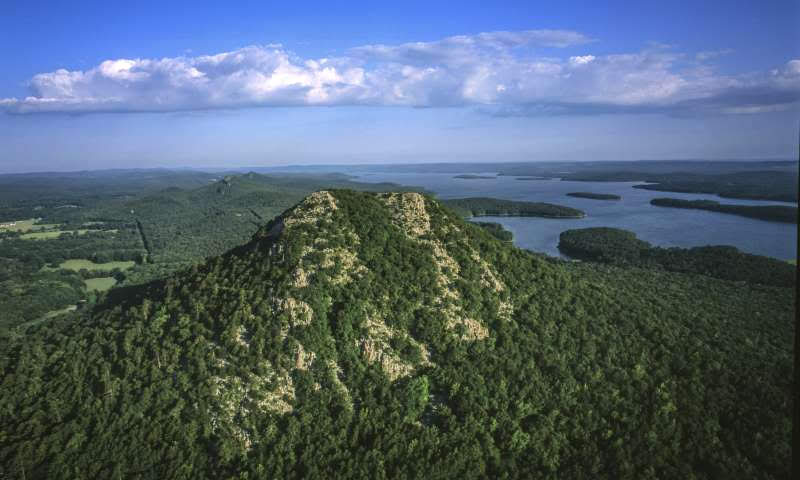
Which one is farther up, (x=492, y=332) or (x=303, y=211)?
(x=303, y=211)

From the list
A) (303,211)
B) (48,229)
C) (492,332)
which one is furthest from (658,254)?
(48,229)

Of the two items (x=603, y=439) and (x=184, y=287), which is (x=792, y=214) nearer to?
(x=603, y=439)

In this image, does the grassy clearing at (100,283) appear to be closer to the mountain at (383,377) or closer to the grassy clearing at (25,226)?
the mountain at (383,377)

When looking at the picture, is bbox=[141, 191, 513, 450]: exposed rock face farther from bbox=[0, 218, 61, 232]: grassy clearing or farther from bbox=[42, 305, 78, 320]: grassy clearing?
bbox=[0, 218, 61, 232]: grassy clearing

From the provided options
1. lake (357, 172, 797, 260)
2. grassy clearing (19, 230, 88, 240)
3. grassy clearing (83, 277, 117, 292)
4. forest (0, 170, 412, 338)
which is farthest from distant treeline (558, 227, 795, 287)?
grassy clearing (19, 230, 88, 240)

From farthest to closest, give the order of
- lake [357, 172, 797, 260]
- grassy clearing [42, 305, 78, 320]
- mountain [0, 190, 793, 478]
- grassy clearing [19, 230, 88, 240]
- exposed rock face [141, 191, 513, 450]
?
grassy clearing [19, 230, 88, 240], lake [357, 172, 797, 260], grassy clearing [42, 305, 78, 320], exposed rock face [141, 191, 513, 450], mountain [0, 190, 793, 478]

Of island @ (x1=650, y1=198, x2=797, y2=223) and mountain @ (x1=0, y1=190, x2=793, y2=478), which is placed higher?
island @ (x1=650, y1=198, x2=797, y2=223)
